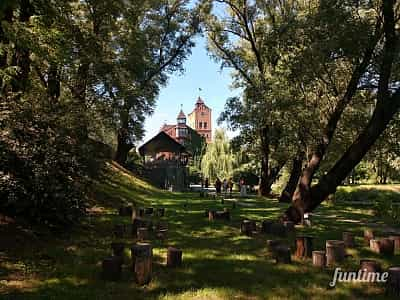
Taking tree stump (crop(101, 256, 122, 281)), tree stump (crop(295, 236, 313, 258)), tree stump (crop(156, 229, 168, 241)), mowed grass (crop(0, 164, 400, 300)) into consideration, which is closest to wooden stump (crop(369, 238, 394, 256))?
mowed grass (crop(0, 164, 400, 300))

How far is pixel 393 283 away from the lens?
17.1ft

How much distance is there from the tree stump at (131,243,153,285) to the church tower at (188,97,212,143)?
A: 117 metres

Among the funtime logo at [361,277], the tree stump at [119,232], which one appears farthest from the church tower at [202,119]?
the funtime logo at [361,277]

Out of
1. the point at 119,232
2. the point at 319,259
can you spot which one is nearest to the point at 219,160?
the point at 119,232

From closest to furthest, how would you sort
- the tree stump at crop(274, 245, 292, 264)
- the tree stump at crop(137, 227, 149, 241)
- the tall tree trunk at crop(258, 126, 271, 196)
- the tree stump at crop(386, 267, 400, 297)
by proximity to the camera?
the tree stump at crop(386, 267, 400, 297)
the tree stump at crop(274, 245, 292, 264)
the tree stump at crop(137, 227, 149, 241)
the tall tree trunk at crop(258, 126, 271, 196)

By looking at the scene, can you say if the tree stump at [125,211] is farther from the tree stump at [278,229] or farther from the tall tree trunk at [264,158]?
the tall tree trunk at [264,158]

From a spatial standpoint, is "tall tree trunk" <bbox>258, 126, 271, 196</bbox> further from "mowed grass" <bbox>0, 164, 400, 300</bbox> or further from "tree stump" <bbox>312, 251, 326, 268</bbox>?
"tree stump" <bbox>312, 251, 326, 268</bbox>

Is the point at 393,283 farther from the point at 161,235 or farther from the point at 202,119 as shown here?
the point at 202,119

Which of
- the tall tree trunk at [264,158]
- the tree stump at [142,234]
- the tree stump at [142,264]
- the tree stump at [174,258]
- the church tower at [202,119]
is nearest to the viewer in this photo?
the tree stump at [142,264]

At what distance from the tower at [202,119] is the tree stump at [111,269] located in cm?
11731

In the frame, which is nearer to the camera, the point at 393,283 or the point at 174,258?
the point at 393,283

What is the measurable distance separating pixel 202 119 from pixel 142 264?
119 m

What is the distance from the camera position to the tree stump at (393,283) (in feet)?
17.0

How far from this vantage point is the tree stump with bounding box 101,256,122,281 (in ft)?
18.8
